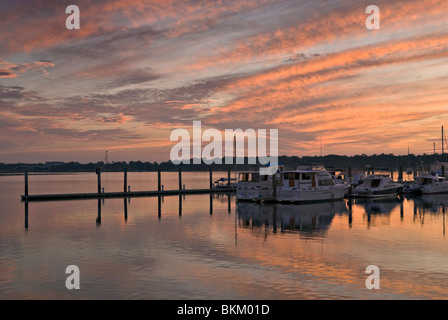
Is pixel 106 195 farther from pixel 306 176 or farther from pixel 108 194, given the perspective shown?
pixel 306 176

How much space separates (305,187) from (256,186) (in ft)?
18.3

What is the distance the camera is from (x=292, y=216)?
34219 millimetres

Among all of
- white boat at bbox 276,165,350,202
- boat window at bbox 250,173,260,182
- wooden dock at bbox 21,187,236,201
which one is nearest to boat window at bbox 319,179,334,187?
white boat at bbox 276,165,350,202

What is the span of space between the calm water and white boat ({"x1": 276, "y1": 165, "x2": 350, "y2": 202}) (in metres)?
7.03

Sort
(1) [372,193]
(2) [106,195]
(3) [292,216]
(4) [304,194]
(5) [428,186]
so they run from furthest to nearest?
(5) [428,186] < (2) [106,195] < (1) [372,193] < (4) [304,194] < (3) [292,216]

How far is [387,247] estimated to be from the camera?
2122 centimetres

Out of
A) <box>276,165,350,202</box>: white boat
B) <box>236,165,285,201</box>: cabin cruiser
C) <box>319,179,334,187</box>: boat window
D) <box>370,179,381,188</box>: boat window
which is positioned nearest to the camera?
<box>276,165,350,202</box>: white boat

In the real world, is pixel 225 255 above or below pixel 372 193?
below

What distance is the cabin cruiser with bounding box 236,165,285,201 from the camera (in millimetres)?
46469

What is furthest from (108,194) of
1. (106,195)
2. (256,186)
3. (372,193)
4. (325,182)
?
(372,193)

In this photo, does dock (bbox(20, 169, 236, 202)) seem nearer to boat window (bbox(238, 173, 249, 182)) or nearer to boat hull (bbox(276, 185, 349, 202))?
boat window (bbox(238, 173, 249, 182))

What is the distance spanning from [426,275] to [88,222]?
2393 centimetres
